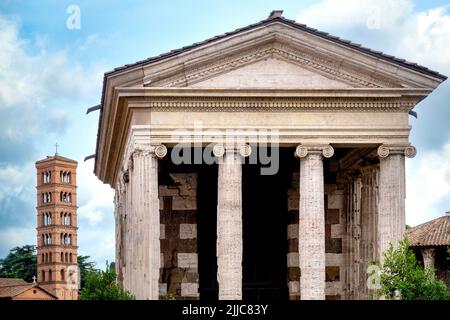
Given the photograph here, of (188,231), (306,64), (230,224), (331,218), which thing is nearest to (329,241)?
(331,218)

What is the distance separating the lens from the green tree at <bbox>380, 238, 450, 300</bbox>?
113ft

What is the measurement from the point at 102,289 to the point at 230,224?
14.9ft

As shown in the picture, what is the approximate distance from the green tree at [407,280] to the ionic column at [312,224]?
2.78m

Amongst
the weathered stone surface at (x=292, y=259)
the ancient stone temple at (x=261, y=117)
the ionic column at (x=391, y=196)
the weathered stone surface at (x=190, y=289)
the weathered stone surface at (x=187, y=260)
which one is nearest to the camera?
the ancient stone temple at (x=261, y=117)

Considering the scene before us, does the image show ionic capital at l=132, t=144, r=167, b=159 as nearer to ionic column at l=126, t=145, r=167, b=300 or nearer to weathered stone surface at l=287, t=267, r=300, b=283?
ionic column at l=126, t=145, r=167, b=300

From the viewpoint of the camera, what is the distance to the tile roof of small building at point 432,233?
6838cm

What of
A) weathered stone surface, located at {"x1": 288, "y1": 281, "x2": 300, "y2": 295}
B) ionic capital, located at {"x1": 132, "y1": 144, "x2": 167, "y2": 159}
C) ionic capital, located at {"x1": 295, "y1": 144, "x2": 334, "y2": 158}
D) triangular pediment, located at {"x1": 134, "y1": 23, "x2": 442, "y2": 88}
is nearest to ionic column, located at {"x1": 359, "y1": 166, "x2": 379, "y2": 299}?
weathered stone surface, located at {"x1": 288, "y1": 281, "x2": 300, "y2": 295}

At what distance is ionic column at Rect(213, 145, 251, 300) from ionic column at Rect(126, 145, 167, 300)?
1.97 meters

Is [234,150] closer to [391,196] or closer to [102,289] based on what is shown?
[391,196]

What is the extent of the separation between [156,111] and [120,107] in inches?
59.5

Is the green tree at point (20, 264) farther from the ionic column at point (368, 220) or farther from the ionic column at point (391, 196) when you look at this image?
the ionic column at point (391, 196)

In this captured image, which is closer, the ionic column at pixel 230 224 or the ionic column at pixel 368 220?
the ionic column at pixel 230 224

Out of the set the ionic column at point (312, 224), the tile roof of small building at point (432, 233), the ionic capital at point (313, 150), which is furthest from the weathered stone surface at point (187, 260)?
the tile roof of small building at point (432, 233)

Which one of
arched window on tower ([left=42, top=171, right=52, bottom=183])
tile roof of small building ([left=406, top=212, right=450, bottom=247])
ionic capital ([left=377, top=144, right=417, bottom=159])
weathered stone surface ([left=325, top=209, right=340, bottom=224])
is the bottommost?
tile roof of small building ([left=406, top=212, right=450, bottom=247])
